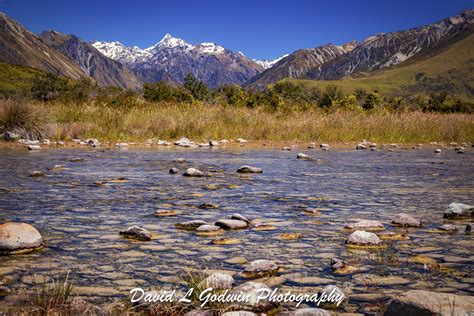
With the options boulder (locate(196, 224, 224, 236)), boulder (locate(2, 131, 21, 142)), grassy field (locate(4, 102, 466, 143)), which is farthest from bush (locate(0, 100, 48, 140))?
boulder (locate(196, 224, 224, 236))

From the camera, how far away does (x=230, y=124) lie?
1966 centimetres

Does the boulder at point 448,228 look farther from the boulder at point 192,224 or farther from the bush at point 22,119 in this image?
the bush at point 22,119

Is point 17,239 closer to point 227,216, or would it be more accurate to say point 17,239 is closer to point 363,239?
point 227,216

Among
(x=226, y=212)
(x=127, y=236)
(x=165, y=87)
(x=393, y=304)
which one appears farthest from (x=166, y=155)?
(x=165, y=87)

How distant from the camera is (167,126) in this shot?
18.5 m

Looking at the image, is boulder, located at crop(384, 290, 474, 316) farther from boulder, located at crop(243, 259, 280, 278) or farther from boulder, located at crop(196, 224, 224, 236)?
boulder, located at crop(196, 224, 224, 236)

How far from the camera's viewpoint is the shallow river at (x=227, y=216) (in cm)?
321

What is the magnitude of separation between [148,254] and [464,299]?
2261 mm

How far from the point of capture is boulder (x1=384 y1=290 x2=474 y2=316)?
216 cm

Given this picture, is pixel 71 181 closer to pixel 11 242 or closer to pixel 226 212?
pixel 226 212

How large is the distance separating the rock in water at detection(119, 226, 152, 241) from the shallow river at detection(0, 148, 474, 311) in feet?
0.24

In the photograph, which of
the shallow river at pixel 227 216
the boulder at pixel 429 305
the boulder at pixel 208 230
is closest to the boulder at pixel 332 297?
the shallow river at pixel 227 216

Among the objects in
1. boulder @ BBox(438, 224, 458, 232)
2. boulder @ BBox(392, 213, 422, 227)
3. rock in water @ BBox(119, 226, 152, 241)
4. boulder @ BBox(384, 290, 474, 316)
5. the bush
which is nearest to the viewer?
boulder @ BBox(384, 290, 474, 316)

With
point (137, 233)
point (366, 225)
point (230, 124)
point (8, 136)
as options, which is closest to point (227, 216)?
point (137, 233)
